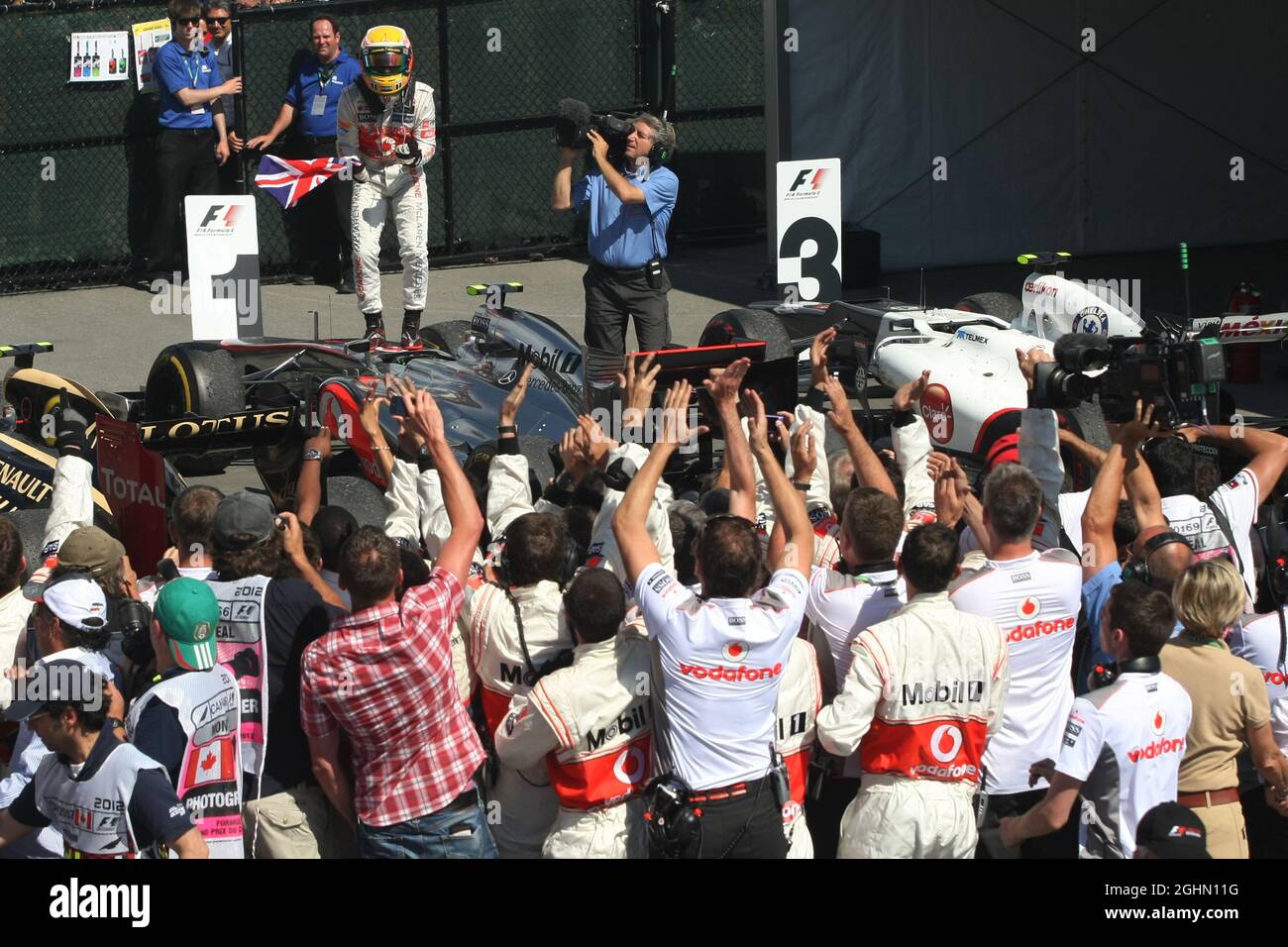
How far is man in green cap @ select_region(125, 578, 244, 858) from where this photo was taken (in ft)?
14.6

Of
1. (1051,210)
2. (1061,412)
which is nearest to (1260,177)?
(1051,210)

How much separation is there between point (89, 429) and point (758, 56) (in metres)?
10.5

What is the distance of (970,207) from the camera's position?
16500 mm

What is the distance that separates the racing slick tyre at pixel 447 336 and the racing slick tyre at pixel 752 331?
1.49 metres

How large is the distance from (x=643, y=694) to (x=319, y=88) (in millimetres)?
10661

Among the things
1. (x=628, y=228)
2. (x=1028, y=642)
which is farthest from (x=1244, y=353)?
(x=1028, y=642)

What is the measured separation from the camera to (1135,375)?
594cm

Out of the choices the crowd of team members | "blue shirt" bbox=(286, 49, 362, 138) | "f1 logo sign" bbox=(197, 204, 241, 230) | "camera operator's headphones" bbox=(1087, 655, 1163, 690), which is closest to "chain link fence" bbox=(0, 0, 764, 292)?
"blue shirt" bbox=(286, 49, 362, 138)

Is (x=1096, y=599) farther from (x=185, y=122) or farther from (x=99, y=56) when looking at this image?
(x=99, y=56)

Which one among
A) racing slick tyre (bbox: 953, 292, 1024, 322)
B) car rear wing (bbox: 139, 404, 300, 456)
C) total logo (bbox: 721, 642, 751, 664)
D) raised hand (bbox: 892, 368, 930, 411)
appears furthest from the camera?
racing slick tyre (bbox: 953, 292, 1024, 322)

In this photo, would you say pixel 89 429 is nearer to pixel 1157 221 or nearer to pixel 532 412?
pixel 532 412

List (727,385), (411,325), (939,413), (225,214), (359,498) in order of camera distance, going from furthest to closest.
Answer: (411,325) < (225,214) < (939,413) < (359,498) < (727,385)

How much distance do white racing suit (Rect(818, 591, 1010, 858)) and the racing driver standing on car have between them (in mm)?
7464

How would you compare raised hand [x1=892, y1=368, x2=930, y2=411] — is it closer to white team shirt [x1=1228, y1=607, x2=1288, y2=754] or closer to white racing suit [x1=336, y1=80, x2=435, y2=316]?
white team shirt [x1=1228, y1=607, x2=1288, y2=754]
